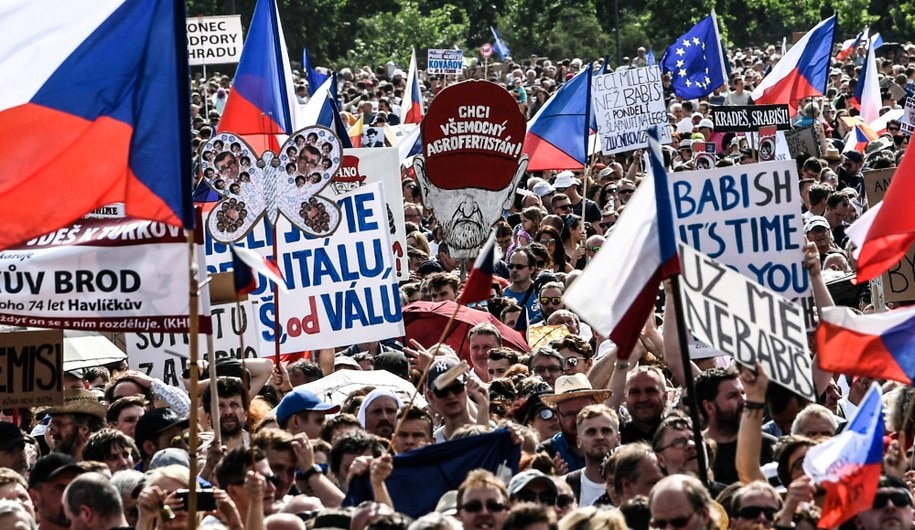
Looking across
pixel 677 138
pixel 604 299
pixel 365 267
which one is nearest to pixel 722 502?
pixel 604 299

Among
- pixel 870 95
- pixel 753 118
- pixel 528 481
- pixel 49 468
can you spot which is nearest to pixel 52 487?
pixel 49 468

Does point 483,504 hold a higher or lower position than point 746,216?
lower

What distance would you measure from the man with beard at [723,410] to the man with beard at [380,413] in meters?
1.45

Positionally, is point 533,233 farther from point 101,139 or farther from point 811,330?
point 101,139

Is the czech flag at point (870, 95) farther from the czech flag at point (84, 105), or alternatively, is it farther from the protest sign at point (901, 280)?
the czech flag at point (84, 105)

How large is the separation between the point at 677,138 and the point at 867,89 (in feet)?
11.0

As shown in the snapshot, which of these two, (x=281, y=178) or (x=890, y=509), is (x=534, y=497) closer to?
(x=890, y=509)

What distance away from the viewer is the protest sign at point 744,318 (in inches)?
279

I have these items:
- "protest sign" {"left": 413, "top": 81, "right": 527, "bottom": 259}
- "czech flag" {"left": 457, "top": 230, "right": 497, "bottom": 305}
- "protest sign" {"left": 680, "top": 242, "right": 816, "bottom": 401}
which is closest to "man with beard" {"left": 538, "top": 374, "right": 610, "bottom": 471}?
"czech flag" {"left": 457, "top": 230, "right": 497, "bottom": 305}

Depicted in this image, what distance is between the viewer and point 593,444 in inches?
324

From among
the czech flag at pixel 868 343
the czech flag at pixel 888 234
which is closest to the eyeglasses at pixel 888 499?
the czech flag at pixel 868 343

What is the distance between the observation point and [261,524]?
22.9ft

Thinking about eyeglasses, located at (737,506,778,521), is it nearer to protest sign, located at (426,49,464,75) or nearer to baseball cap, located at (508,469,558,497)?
baseball cap, located at (508,469,558,497)

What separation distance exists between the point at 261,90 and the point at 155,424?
5.85 metres
